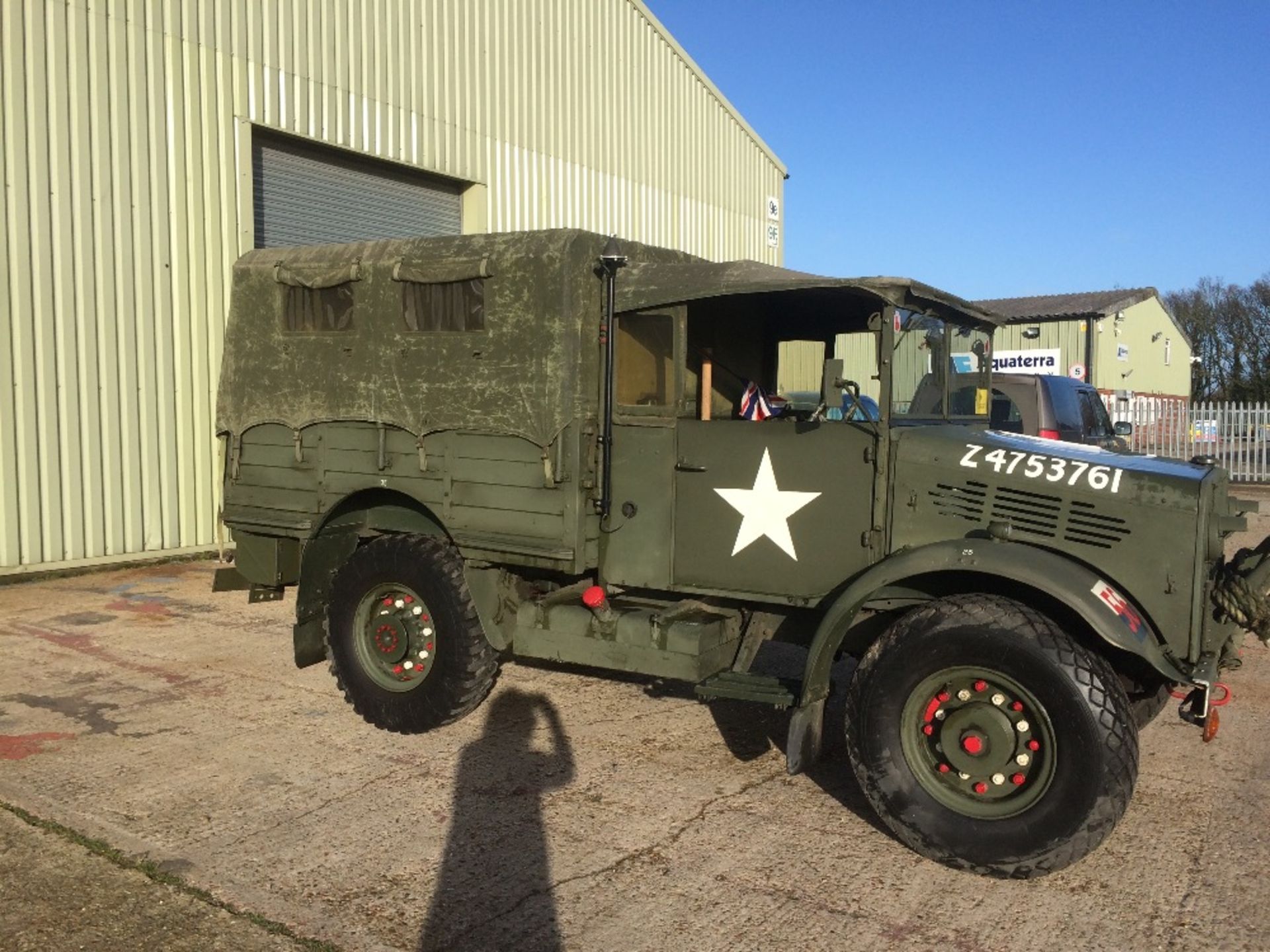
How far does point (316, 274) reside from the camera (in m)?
6.09

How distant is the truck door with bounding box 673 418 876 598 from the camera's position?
188 inches

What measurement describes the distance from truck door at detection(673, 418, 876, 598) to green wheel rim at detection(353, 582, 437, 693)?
1530 millimetres

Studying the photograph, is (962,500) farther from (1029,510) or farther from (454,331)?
(454,331)

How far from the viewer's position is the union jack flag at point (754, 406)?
537 centimetres

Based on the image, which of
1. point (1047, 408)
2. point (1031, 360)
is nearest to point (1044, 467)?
point (1047, 408)

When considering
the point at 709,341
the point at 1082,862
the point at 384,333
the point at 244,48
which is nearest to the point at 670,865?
the point at 1082,862

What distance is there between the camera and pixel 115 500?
1023 cm

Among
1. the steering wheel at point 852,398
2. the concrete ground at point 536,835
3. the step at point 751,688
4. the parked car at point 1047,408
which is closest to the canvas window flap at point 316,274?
the concrete ground at point 536,835

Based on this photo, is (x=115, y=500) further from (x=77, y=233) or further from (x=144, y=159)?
(x=144, y=159)

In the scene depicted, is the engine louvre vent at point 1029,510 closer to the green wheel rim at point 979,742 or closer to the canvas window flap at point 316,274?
the green wheel rim at point 979,742

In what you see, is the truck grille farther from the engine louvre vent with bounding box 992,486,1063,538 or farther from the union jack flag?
the union jack flag

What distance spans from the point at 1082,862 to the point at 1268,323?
61890 mm

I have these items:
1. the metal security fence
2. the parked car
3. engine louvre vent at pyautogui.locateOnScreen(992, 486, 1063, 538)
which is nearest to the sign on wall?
the metal security fence

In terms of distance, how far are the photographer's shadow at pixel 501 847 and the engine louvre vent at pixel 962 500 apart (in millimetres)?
2182
